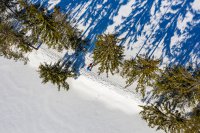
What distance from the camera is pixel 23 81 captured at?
90.3 feet

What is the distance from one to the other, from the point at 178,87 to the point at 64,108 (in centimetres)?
975

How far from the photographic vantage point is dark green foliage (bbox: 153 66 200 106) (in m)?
21.4

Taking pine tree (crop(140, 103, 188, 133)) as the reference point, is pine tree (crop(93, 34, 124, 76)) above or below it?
above

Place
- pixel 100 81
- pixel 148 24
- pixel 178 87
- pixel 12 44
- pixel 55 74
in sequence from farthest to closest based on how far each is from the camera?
pixel 148 24
pixel 100 81
pixel 12 44
pixel 55 74
pixel 178 87

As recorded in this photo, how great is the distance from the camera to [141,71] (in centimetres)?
2300

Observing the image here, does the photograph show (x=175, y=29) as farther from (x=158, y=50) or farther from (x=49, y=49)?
(x=49, y=49)

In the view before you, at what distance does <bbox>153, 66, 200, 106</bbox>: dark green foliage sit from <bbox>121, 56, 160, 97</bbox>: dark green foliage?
2.50 feet

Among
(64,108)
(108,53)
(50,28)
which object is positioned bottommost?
(64,108)

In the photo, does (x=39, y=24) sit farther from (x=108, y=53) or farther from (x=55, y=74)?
(x=108, y=53)

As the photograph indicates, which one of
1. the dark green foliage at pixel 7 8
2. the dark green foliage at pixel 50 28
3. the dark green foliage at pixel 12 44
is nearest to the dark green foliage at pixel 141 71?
the dark green foliage at pixel 50 28

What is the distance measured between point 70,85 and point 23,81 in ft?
13.5

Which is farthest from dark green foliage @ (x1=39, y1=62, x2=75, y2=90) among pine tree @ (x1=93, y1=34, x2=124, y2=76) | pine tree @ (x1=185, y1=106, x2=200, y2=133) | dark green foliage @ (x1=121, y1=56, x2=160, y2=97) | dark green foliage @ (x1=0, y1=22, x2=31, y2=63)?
pine tree @ (x1=185, y1=106, x2=200, y2=133)

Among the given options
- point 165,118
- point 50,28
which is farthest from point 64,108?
point 165,118

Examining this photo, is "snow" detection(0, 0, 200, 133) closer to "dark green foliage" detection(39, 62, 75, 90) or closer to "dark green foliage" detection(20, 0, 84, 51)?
"dark green foliage" detection(39, 62, 75, 90)
